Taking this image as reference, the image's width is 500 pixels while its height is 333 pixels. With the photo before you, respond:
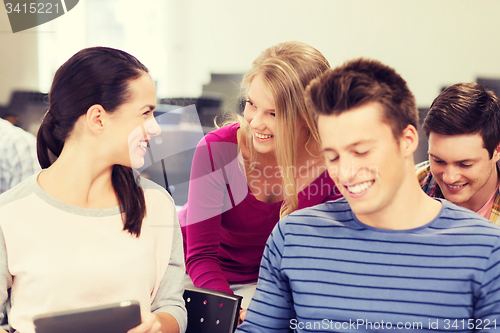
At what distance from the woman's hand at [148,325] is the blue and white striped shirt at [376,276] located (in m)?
0.20

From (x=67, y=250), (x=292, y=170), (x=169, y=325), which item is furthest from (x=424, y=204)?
(x=67, y=250)

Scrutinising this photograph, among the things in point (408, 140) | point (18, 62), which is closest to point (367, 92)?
point (408, 140)

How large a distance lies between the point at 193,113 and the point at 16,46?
1090 millimetres

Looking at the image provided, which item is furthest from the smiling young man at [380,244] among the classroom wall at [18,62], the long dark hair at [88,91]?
the classroom wall at [18,62]

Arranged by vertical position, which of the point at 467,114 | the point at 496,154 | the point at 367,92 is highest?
the point at 367,92

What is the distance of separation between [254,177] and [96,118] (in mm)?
627

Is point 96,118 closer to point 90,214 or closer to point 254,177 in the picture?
point 90,214

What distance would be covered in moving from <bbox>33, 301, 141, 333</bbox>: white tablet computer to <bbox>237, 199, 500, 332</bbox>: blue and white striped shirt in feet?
0.92

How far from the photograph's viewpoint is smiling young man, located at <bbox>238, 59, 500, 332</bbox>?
0.95 meters

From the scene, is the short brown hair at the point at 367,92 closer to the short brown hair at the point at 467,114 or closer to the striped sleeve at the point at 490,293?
the striped sleeve at the point at 490,293

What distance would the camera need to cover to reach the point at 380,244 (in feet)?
3.34

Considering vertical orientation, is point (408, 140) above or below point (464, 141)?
above

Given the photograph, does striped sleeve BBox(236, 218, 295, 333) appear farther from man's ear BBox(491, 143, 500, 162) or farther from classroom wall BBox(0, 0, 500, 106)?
classroom wall BBox(0, 0, 500, 106)

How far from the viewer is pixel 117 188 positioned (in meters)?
1.22
